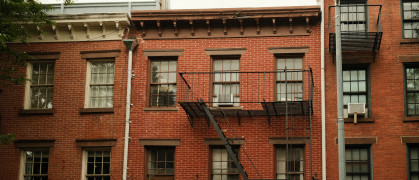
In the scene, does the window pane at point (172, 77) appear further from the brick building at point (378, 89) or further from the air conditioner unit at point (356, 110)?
the air conditioner unit at point (356, 110)

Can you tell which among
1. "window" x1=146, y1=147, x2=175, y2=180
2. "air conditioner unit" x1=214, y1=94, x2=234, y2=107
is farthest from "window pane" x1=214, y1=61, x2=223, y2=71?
"window" x1=146, y1=147, x2=175, y2=180

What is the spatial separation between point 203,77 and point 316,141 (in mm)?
4201

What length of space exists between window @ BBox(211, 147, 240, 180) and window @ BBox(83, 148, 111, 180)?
3472 mm

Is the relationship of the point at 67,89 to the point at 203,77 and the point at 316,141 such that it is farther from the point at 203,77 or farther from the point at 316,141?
the point at 316,141

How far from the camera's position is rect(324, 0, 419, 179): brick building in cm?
1588

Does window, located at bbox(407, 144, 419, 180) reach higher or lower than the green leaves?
lower

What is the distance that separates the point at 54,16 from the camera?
57.7 feet

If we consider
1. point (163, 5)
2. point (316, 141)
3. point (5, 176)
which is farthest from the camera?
point (163, 5)

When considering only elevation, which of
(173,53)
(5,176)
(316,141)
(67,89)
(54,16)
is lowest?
(5,176)

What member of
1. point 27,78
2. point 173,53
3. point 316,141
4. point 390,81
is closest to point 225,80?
point 173,53

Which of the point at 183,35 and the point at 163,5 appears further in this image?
the point at 163,5

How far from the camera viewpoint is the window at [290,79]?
16781 millimetres

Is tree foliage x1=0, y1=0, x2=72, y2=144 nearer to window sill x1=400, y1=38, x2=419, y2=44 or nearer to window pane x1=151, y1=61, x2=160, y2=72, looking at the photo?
window pane x1=151, y1=61, x2=160, y2=72

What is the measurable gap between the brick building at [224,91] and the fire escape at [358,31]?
3.01ft
